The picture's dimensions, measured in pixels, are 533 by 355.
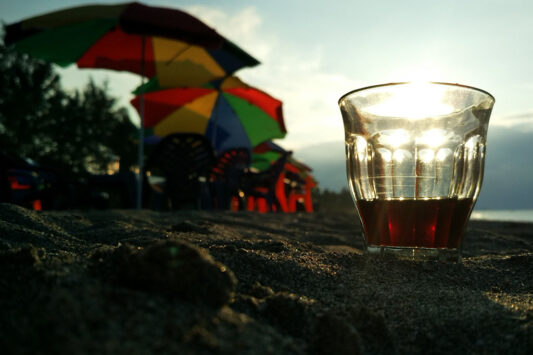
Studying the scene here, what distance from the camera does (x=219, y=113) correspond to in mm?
7176

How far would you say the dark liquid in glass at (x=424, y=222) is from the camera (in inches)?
52.9

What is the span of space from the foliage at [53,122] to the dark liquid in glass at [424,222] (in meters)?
13.8

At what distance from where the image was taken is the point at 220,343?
0.54 m

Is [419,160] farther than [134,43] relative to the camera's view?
No

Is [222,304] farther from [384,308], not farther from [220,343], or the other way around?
[384,308]

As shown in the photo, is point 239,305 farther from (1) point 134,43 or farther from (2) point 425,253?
(1) point 134,43

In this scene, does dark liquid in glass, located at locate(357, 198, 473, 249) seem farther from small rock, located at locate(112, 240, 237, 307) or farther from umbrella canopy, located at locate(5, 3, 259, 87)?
umbrella canopy, located at locate(5, 3, 259, 87)

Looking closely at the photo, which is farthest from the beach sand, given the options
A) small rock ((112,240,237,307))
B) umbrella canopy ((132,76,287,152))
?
umbrella canopy ((132,76,287,152))

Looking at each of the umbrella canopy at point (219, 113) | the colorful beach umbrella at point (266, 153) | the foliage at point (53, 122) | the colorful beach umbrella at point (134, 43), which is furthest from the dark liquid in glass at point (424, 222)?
the foliage at point (53, 122)

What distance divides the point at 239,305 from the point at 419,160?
0.95m

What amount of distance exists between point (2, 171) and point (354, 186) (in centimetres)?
283

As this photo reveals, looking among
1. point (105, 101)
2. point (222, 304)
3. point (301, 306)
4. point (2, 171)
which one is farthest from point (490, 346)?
point (105, 101)

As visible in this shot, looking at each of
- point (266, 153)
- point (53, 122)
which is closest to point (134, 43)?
point (266, 153)

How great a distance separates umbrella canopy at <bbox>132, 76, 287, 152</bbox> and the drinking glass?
5048 millimetres
